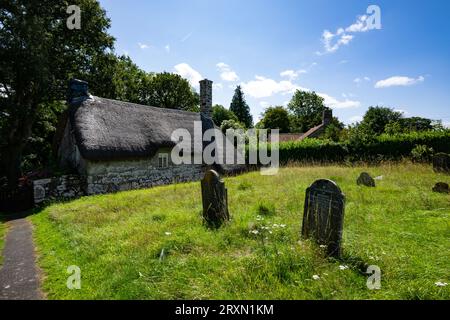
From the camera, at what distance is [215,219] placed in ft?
20.9

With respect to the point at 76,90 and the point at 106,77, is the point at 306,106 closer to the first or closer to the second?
the point at 106,77

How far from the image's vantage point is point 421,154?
16891 millimetres

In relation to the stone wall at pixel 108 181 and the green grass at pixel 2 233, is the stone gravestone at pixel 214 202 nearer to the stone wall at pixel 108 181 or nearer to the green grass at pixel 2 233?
the green grass at pixel 2 233

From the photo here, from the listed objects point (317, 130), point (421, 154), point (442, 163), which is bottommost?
point (442, 163)

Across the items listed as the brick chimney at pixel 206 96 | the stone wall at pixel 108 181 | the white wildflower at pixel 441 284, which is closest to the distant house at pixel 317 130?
the brick chimney at pixel 206 96

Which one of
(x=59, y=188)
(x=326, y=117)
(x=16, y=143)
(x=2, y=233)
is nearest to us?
(x=2, y=233)

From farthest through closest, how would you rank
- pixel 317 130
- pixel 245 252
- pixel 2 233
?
pixel 317 130, pixel 2 233, pixel 245 252

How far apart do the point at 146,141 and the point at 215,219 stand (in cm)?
1057

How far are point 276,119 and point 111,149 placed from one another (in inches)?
1795

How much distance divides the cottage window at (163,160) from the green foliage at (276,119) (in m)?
41.0

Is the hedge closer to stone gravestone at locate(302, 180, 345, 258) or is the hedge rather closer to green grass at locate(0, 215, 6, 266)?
stone gravestone at locate(302, 180, 345, 258)

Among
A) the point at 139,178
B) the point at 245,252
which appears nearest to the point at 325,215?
the point at 245,252

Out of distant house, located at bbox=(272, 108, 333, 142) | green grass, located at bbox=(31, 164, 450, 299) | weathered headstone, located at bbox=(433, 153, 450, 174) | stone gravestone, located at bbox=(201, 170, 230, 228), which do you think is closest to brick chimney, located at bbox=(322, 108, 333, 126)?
distant house, located at bbox=(272, 108, 333, 142)
